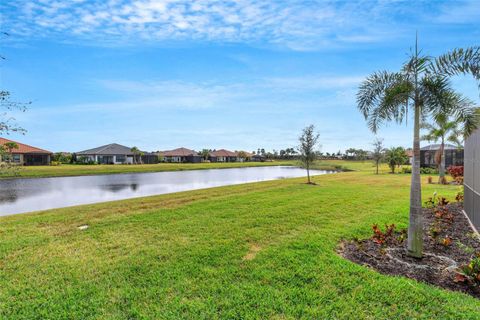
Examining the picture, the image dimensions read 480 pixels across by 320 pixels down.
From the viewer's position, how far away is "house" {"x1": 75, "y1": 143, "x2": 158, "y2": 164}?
6247 cm

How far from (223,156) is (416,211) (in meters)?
88.1

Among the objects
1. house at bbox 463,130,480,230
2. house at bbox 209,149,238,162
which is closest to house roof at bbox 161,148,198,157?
house at bbox 209,149,238,162

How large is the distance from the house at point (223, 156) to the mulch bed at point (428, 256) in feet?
275

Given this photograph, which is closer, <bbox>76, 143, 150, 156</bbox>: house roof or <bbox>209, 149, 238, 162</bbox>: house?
<bbox>76, 143, 150, 156</bbox>: house roof

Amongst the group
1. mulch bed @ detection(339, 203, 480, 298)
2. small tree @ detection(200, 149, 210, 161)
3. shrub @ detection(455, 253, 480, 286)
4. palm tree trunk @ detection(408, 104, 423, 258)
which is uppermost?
small tree @ detection(200, 149, 210, 161)

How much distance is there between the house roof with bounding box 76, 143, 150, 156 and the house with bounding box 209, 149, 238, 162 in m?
28.1

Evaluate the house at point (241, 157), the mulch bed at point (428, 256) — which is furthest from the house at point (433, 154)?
the house at point (241, 157)

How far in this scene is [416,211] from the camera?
215 inches

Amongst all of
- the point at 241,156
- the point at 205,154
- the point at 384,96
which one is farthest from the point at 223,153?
the point at 384,96

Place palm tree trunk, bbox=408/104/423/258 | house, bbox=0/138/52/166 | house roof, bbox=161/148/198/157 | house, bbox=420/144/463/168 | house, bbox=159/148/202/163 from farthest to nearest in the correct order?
house roof, bbox=161/148/198/157, house, bbox=159/148/202/163, house, bbox=0/138/52/166, house, bbox=420/144/463/168, palm tree trunk, bbox=408/104/423/258

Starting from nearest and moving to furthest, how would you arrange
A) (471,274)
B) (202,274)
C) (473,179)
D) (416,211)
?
(471,274)
(202,274)
(416,211)
(473,179)

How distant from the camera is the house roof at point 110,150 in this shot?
63700mm

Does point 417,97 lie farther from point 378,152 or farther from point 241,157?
point 241,157

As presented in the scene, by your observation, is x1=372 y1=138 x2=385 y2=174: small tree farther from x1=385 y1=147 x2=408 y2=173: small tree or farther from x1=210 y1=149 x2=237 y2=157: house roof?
x1=210 y1=149 x2=237 y2=157: house roof
